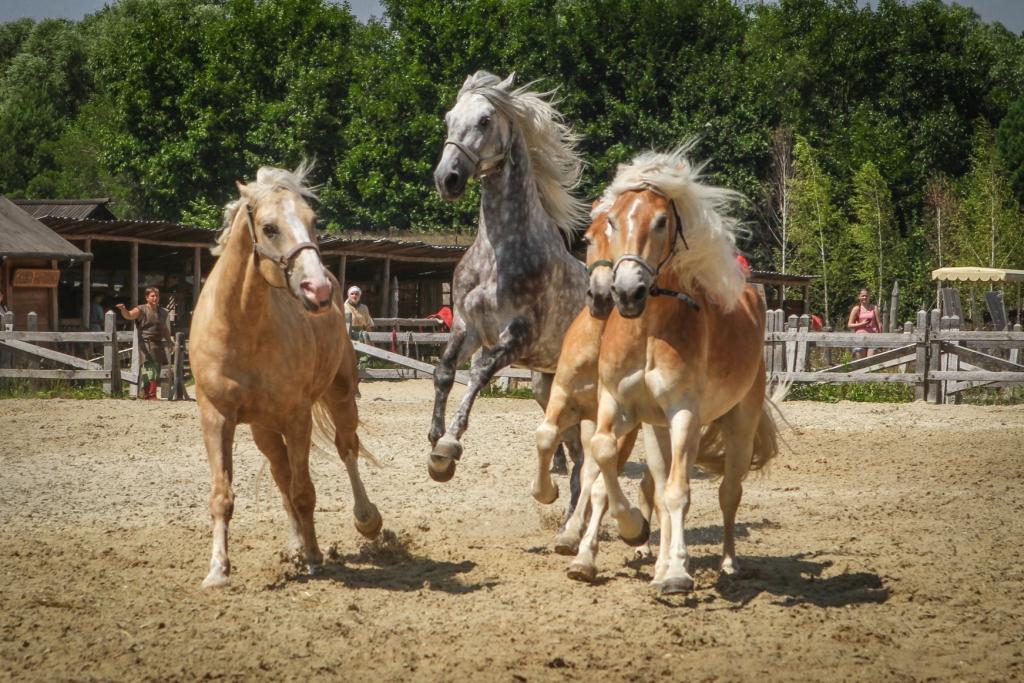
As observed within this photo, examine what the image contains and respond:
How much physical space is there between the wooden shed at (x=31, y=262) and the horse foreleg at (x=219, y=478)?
17.7 meters

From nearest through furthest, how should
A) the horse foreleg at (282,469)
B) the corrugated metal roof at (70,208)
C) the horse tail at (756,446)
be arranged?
the horse foreleg at (282,469)
the horse tail at (756,446)
the corrugated metal roof at (70,208)

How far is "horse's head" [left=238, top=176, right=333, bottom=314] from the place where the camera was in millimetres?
5412

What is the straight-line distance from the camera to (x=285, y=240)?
5.58 meters

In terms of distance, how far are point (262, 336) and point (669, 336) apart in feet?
6.60

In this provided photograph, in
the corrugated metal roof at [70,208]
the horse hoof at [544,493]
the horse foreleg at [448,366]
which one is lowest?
the horse hoof at [544,493]

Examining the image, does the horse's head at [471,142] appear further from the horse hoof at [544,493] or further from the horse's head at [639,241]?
the horse hoof at [544,493]

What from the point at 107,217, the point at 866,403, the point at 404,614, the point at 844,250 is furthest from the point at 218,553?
the point at 844,250

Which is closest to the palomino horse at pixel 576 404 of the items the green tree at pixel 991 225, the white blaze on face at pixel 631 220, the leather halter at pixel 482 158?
the white blaze on face at pixel 631 220

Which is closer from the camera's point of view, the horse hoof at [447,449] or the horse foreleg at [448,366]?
the horse hoof at [447,449]

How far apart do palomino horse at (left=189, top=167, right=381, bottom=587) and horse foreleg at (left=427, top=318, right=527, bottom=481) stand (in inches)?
31.2

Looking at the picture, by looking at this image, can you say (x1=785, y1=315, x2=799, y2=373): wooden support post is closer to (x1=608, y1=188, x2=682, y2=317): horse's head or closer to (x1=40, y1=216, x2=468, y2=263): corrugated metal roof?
(x1=40, y1=216, x2=468, y2=263): corrugated metal roof

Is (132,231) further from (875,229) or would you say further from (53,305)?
(875,229)

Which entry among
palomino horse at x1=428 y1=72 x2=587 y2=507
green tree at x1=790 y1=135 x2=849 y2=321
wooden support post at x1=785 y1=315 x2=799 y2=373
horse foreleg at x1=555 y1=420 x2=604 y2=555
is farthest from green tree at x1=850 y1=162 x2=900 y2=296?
horse foreleg at x1=555 y1=420 x2=604 y2=555

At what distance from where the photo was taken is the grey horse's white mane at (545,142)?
7.41 metres
